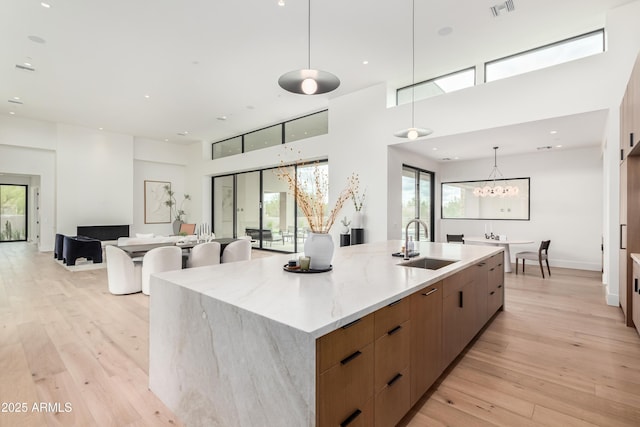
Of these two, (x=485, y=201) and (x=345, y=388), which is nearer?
(x=345, y=388)

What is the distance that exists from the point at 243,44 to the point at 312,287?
4.60 m

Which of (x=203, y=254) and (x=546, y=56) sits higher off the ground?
(x=546, y=56)

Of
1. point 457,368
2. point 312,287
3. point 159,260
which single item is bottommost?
point 457,368

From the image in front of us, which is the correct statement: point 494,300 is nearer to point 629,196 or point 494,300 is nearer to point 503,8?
point 629,196

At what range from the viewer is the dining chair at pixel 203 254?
488 centimetres

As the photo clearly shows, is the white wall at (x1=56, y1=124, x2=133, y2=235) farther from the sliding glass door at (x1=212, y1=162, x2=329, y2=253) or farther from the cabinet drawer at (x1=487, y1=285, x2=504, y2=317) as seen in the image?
the cabinet drawer at (x1=487, y1=285, x2=504, y2=317)

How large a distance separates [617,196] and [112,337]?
244 inches

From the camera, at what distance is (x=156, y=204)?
38.4 feet

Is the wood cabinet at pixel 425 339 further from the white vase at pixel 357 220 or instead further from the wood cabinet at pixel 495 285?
the white vase at pixel 357 220

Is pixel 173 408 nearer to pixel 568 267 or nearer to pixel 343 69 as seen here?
pixel 343 69

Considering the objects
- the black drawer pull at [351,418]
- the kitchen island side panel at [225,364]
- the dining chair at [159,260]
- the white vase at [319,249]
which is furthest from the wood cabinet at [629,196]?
the dining chair at [159,260]

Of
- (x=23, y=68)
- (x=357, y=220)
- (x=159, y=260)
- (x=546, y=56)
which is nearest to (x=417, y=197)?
(x=357, y=220)

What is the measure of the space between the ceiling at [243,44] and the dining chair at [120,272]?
3285 mm

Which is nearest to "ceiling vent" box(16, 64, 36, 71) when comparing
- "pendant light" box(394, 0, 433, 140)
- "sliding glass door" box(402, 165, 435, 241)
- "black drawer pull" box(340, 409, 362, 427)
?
"pendant light" box(394, 0, 433, 140)
